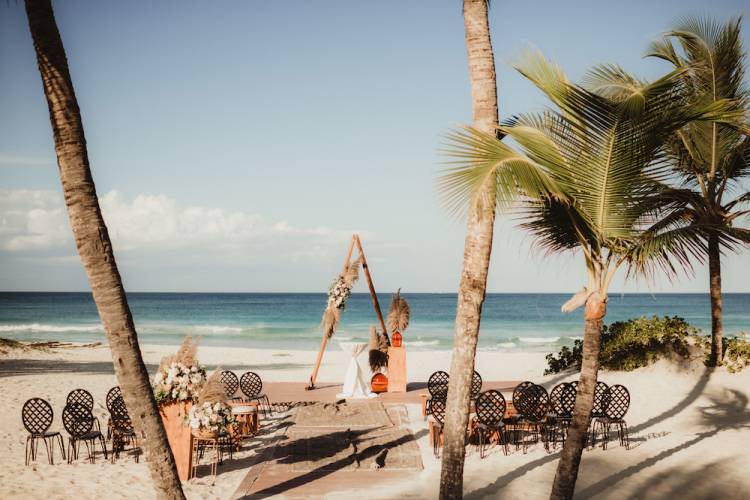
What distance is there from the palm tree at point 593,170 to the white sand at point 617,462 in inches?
103

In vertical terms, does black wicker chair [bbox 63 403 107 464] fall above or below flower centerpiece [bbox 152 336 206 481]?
below

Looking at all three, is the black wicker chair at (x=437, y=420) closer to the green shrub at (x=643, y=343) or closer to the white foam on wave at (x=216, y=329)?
the green shrub at (x=643, y=343)

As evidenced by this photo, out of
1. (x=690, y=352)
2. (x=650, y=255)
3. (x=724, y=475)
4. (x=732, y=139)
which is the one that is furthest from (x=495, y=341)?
(x=650, y=255)

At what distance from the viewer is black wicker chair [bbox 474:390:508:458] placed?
10.8 meters

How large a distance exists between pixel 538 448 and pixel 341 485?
3814mm

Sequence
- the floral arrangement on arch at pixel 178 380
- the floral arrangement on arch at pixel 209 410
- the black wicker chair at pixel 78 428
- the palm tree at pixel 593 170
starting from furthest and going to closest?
the black wicker chair at pixel 78 428 → the floral arrangement on arch at pixel 178 380 → the floral arrangement on arch at pixel 209 410 → the palm tree at pixel 593 170

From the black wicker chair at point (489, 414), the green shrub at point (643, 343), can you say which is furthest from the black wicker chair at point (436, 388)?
the green shrub at point (643, 343)

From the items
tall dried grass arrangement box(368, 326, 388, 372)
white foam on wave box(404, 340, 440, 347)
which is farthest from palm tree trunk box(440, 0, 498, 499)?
white foam on wave box(404, 340, 440, 347)

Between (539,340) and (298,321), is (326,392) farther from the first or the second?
(298,321)

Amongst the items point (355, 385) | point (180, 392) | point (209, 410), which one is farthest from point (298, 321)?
point (209, 410)

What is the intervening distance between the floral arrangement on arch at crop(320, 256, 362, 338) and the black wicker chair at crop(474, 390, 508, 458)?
21.6 ft

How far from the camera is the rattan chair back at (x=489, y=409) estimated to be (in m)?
10.8

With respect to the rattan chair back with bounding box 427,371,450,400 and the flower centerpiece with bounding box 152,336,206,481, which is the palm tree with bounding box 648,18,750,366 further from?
the flower centerpiece with bounding box 152,336,206,481

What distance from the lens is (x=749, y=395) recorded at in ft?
46.5
